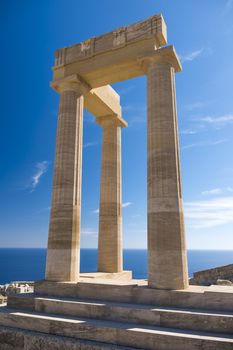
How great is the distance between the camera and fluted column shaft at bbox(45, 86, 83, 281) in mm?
18000

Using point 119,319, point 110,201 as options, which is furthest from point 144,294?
point 110,201

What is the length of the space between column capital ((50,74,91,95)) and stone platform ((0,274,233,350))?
47.2ft

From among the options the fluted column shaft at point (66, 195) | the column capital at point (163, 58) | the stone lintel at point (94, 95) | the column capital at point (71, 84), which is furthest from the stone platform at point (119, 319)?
the stone lintel at point (94, 95)

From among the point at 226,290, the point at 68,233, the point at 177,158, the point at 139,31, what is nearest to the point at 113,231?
the point at 68,233

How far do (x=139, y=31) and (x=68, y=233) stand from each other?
599 inches

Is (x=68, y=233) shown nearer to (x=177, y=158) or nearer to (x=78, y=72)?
(x=177, y=158)

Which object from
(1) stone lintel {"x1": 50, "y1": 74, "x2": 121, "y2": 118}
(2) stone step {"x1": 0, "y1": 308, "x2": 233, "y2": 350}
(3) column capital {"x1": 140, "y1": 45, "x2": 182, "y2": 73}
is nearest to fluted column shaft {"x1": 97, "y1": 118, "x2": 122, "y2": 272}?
(1) stone lintel {"x1": 50, "y1": 74, "x2": 121, "y2": 118}

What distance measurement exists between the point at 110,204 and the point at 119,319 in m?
12.0

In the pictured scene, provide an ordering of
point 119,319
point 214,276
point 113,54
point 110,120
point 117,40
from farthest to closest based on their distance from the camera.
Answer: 1. point 214,276
2. point 110,120
3. point 113,54
4. point 117,40
5. point 119,319

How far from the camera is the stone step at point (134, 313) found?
11664 millimetres

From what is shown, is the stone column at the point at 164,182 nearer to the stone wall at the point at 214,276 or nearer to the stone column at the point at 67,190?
the stone column at the point at 67,190

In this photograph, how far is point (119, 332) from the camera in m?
12.0

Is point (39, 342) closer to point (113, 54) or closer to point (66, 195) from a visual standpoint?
point (66, 195)

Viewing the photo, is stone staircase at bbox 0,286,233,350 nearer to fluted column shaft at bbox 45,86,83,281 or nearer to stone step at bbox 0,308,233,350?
stone step at bbox 0,308,233,350
